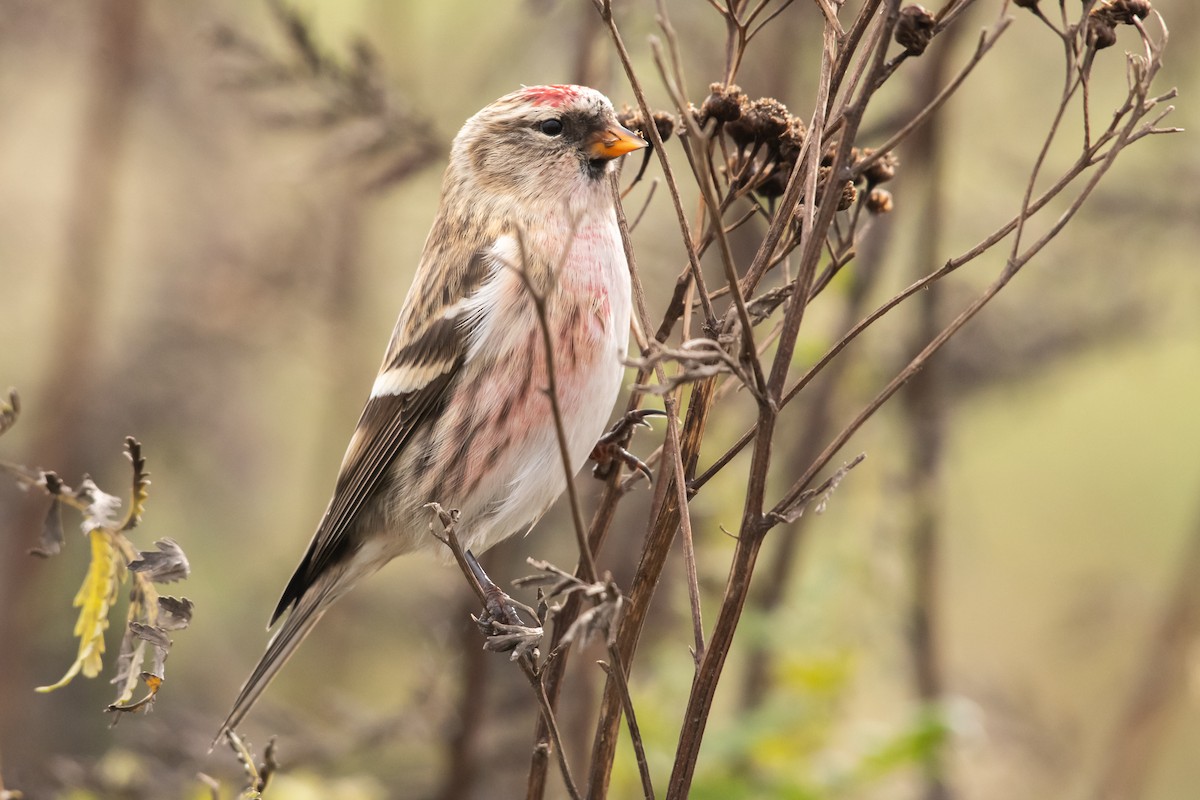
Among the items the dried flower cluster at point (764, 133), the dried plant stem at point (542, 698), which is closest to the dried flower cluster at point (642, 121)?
the dried flower cluster at point (764, 133)

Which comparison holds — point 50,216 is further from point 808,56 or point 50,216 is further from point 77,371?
point 808,56

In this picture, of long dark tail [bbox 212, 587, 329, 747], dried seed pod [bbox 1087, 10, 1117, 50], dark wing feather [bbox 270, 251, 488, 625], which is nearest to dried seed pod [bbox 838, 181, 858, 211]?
dried seed pod [bbox 1087, 10, 1117, 50]

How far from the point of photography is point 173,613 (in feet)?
5.38

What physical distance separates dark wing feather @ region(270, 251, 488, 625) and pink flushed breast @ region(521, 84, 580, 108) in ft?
1.18

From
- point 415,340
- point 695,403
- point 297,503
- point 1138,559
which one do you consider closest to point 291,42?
point 415,340

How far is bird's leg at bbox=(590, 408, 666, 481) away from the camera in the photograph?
7.27ft

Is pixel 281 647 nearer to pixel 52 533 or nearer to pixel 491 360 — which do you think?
pixel 491 360

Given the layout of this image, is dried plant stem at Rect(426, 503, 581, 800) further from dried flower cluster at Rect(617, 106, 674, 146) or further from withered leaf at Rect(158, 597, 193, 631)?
dried flower cluster at Rect(617, 106, 674, 146)

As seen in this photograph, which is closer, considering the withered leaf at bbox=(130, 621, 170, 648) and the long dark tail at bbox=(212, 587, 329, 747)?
the withered leaf at bbox=(130, 621, 170, 648)

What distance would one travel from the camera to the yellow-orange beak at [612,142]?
8.72ft

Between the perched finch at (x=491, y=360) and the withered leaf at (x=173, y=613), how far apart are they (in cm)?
88

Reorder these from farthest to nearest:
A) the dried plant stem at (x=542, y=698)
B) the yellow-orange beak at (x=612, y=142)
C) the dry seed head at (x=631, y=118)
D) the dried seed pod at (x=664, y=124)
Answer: the yellow-orange beak at (x=612, y=142) → the dry seed head at (x=631, y=118) → the dried seed pod at (x=664, y=124) → the dried plant stem at (x=542, y=698)

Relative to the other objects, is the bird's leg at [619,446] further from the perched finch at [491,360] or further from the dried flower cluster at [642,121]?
the dried flower cluster at [642,121]

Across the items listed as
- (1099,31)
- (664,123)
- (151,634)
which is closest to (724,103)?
(664,123)
